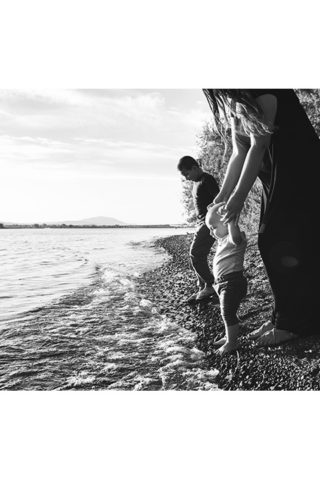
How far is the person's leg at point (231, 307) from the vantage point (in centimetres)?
329

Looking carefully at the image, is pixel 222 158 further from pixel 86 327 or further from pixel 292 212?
pixel 86 327

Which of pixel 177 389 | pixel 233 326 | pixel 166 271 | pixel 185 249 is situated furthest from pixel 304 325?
pixel 166 271

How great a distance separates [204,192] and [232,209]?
497 millimetres

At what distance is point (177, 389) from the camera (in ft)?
11.3

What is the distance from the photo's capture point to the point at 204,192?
374 cm

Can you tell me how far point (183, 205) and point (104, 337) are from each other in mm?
1335

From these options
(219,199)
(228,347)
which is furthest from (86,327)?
(219,199)

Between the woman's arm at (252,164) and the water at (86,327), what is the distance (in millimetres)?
1005

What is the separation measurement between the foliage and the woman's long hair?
0.16 metres

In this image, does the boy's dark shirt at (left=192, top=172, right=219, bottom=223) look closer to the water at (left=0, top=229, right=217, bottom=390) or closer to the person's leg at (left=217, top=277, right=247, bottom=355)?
the water at (left=0, top=229, right=217, bottom=390)

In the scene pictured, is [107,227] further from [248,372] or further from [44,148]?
[248,372]

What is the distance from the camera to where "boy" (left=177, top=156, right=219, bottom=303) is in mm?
3744

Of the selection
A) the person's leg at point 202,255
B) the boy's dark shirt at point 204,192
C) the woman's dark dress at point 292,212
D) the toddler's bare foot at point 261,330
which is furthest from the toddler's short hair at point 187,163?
the toddler's bare foot at point 261,330
